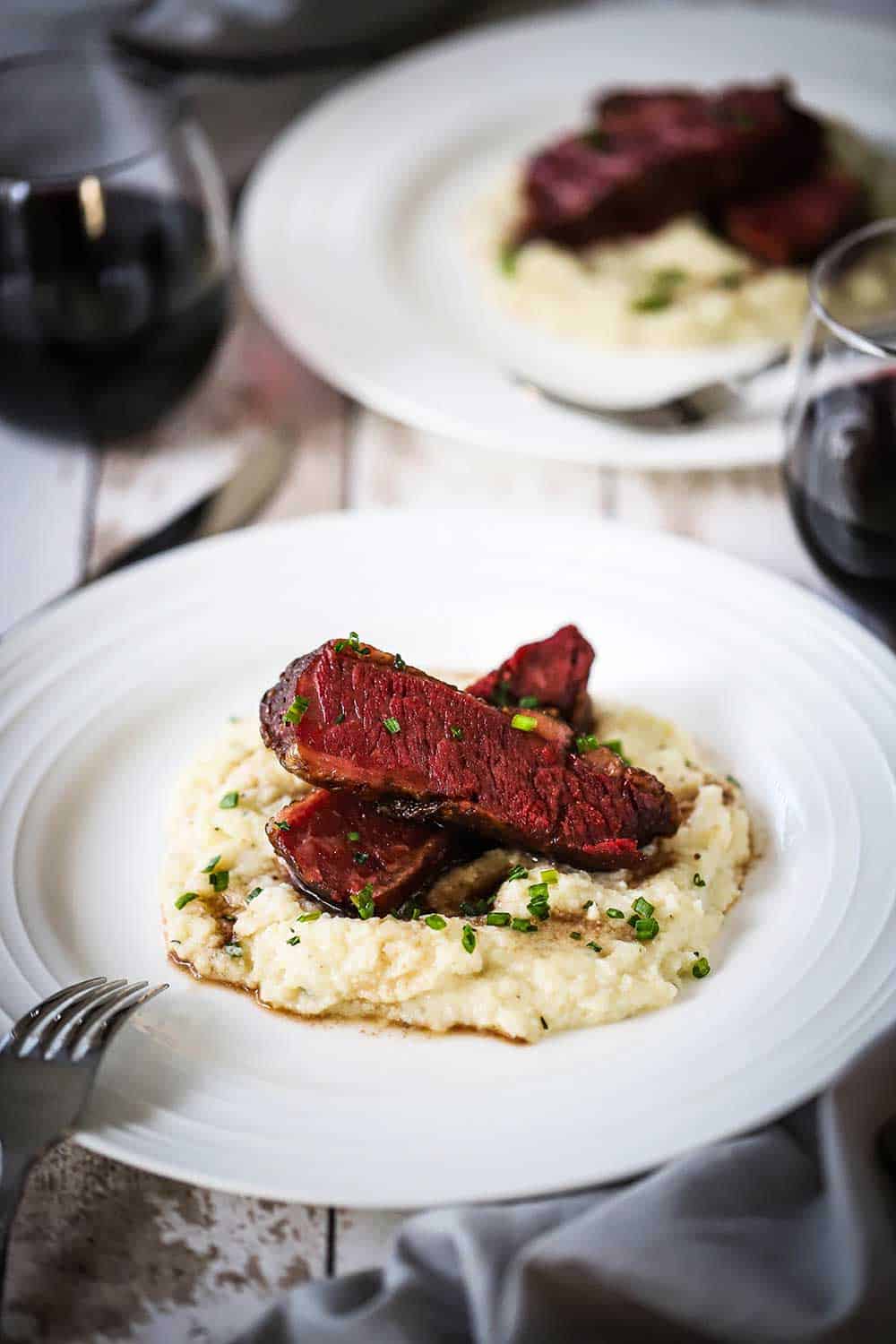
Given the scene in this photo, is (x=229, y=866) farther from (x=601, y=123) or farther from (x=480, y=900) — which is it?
(x=601, y=123)

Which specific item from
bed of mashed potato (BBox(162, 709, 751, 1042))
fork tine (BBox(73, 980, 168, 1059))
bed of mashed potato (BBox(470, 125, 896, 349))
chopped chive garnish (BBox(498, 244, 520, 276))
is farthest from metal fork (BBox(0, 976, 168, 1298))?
chopped chive garnish (BBox(498, 244, 520, 276))

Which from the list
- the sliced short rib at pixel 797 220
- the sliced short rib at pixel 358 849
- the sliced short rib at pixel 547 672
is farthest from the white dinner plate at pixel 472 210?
the sliced short rib at pixel 358 849

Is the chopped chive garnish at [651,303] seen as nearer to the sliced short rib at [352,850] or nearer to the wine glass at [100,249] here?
Answer: the wine glass at [100,249]

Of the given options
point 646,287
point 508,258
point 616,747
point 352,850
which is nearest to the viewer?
point 352,850

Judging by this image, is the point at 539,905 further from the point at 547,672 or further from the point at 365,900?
the point at 547,672

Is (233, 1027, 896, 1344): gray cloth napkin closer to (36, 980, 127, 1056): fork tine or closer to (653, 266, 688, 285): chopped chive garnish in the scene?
(36, 980, 127, 1056): fork tine

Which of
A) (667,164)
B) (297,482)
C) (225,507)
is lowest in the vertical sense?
(297,482)

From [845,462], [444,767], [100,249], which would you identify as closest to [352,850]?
[444,767]
